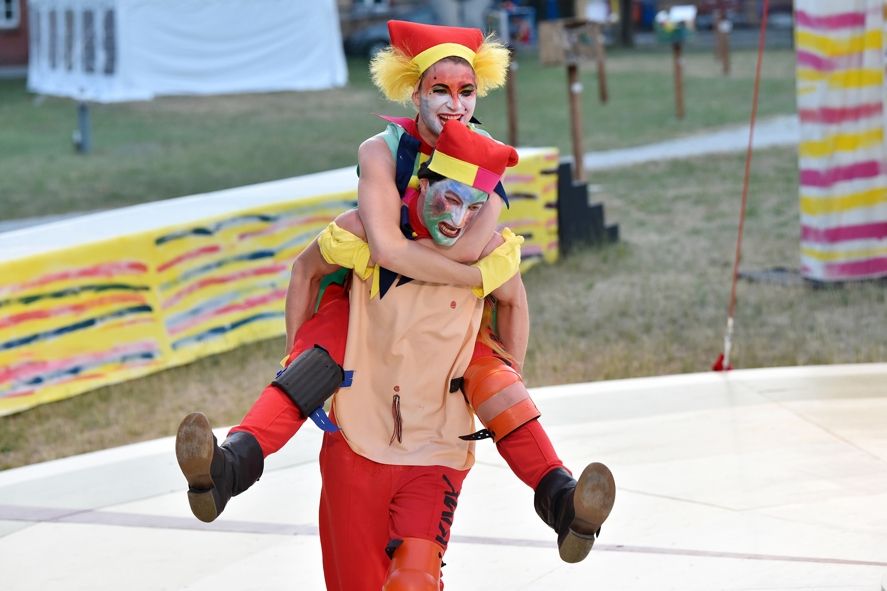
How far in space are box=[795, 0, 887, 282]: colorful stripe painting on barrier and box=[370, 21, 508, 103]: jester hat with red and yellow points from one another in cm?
617

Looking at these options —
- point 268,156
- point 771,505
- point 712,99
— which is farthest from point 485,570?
point 712,99

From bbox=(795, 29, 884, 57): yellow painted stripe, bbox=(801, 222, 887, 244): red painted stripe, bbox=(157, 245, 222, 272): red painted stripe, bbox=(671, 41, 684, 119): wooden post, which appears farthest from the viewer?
bbox=(671, 41, 684, 119): wooden post

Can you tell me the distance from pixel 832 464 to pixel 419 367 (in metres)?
2.61

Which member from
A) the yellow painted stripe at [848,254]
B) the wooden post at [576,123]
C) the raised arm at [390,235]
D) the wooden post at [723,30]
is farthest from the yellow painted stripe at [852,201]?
the wooden post at [723,30]

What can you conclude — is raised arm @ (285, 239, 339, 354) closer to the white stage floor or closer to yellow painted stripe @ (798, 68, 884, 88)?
the white stage floor

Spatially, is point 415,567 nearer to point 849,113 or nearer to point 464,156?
point 464,156

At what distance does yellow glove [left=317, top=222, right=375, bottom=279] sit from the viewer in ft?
11.8

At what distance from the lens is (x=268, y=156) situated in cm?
1902

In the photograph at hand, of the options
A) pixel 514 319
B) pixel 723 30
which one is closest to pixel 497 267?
pixel 514 319

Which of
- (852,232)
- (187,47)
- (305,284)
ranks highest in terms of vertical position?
(305,284)

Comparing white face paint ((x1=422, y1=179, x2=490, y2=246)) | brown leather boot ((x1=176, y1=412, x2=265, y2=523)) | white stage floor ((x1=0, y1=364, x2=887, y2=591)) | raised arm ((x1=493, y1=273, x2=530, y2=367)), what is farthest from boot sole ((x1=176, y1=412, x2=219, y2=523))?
white stage floor ((x1=0, y1=364, x2=887, y2=591))

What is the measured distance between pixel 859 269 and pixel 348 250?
668 centimetres

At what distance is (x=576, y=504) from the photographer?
3209 millimetres

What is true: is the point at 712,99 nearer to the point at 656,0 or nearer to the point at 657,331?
the point at 657,331
